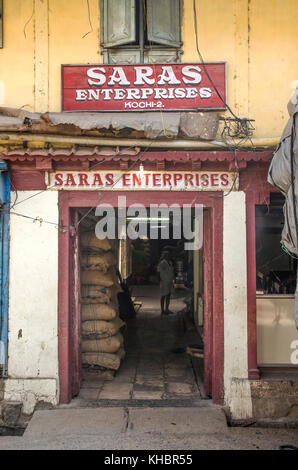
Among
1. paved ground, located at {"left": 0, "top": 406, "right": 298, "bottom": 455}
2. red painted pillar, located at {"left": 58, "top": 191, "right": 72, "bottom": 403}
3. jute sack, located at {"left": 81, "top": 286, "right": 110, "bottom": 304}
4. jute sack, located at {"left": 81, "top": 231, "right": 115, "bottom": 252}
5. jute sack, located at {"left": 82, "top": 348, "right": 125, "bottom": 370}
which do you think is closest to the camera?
paved ground, located at {"left": 0, "top": 406, "right": 298, "bottom": 455}

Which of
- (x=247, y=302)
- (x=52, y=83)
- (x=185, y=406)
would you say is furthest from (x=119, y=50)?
(x=185, y=406)

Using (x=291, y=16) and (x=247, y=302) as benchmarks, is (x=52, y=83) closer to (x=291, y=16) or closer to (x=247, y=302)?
(x=291, y=16)

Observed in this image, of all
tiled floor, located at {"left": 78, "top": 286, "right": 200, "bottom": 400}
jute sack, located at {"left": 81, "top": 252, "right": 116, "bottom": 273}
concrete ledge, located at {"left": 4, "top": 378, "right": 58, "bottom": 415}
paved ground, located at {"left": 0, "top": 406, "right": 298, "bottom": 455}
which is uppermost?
jute sack, located at {"left": 81, "top": 252, "right": 116, "bottom": 273}

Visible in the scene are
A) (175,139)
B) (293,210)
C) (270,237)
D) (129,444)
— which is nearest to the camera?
(293,210)

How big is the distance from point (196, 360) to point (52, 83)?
619cm

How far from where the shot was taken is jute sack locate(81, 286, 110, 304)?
7422 millimetres

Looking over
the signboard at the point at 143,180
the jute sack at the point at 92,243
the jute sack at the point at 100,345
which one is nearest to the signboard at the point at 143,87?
the signboard at the point at 143,180

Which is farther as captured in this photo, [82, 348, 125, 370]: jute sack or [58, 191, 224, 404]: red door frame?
[82, 348, 125, 370]: jute sack

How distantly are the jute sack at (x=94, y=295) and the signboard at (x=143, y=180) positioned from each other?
81.6 inches

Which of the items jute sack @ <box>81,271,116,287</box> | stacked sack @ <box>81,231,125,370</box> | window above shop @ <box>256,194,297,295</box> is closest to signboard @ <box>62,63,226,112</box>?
window above shop @ <box>256,194,297,295</box>

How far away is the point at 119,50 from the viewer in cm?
658

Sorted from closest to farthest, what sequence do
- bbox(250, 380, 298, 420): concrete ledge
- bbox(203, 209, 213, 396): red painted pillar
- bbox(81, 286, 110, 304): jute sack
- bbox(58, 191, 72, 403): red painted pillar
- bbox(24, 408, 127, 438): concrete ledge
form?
bbox(24, 408, 127, 438): concrete ledge
bbox(250, 380, 298, 420): concrete ledge
bbox(58, 191, 72, 403): red painted pillar
bbox(203, 209, 213, 396): red painted pillar
bbox(81, 286, 110, 304): jute sack

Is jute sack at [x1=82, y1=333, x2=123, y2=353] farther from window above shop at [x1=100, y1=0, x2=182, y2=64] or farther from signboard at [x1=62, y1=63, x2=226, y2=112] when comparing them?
window above shop at [x1=100, y1=0, x2=182, y2=64]

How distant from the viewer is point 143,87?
21.3 ft
